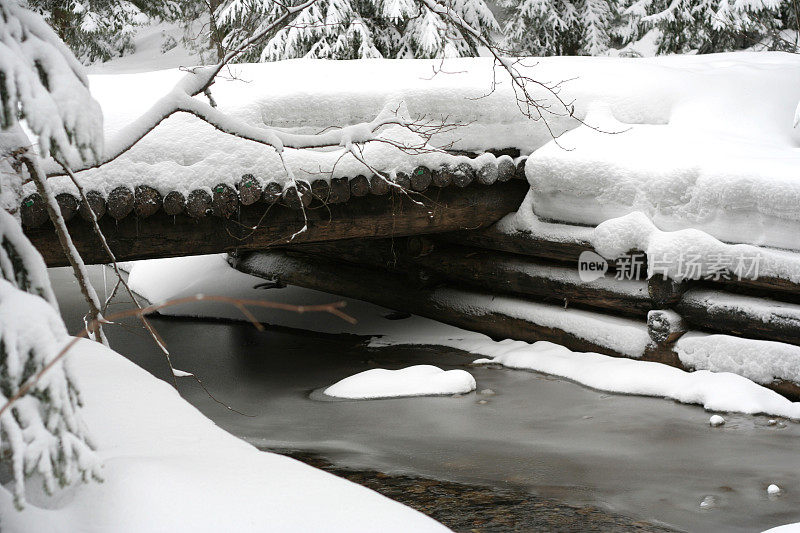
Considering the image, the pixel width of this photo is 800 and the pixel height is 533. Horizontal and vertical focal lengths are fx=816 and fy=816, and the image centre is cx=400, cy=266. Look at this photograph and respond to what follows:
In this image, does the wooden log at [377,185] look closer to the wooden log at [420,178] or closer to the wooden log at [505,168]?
the wooden log at [420,178]

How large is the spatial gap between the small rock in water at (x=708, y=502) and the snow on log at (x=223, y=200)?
150 inches

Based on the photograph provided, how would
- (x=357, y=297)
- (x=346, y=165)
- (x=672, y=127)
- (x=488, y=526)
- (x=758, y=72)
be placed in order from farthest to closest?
(x=357, y=297), (x=758, y=72), (x=672, y=127), (x=346, y=165), (x=488, y=526)

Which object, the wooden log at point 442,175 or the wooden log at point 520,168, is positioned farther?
the wooden log at point 520,168

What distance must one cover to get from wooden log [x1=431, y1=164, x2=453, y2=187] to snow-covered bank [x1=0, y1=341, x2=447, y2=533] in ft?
14.5

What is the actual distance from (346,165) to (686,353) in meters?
3.05

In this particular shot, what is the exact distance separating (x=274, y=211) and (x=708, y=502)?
3918mm

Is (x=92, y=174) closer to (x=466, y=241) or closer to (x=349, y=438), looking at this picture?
(x=349, y=438)

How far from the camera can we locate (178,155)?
236 inches

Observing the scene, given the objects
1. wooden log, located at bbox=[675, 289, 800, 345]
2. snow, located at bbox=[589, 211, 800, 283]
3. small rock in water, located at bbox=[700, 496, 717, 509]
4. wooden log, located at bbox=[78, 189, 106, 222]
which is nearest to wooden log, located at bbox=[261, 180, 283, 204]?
wooden log, located at bbox=[78, 189, 106, 222]

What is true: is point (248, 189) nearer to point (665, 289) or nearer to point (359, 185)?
point (359, 185)

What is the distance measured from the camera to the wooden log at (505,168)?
744cm

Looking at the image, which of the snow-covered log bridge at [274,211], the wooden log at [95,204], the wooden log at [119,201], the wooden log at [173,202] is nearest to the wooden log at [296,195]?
the snow-covered log bridge at [274,211]

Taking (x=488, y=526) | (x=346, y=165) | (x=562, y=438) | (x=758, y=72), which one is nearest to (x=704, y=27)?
(x=758, y=72)

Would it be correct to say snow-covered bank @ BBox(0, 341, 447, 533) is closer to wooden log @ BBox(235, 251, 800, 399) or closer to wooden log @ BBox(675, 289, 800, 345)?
wooden log @ BBox(675, 289, 800, 345)
